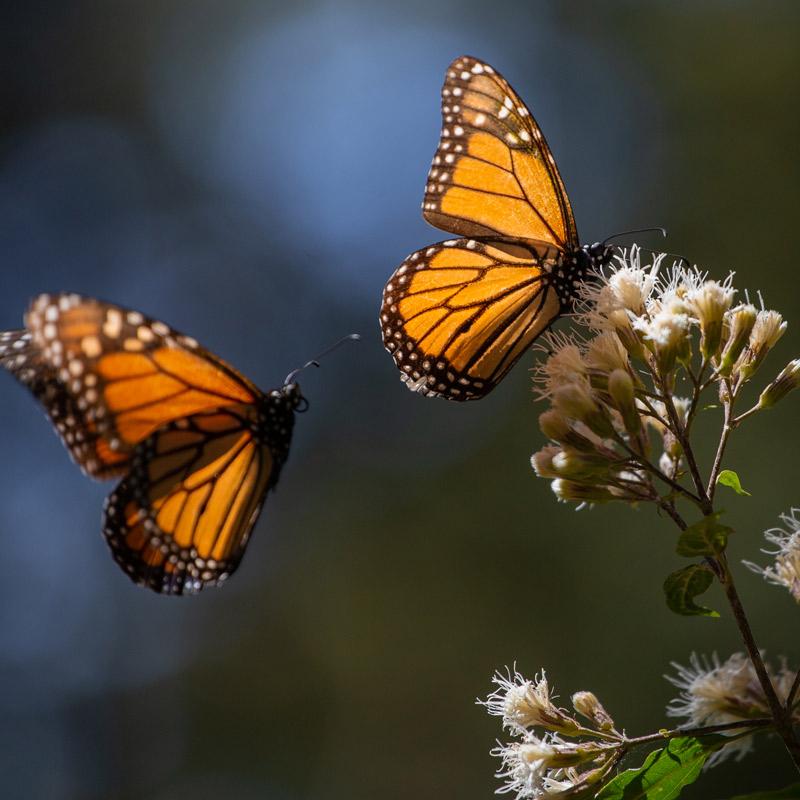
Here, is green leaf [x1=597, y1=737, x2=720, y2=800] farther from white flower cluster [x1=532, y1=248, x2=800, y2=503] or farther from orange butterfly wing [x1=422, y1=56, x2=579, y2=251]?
orange butterfly wing [x1=422, y1=56, x2=579, y2=251]

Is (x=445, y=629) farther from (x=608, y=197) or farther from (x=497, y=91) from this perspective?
(x=497, y=91)

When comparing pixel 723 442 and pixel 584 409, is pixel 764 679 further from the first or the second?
pixel 584 409

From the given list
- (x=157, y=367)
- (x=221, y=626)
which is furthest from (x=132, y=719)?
(x=157, y=367)

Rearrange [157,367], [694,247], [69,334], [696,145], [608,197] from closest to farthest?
[69,334]
[157,367]
[694,247]
[696,145]
[608,197]

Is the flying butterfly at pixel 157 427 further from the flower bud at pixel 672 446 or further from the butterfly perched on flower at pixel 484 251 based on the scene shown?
the flower bud at pixel 672 446

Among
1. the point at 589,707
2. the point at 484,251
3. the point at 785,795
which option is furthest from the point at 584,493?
the point at 484,251

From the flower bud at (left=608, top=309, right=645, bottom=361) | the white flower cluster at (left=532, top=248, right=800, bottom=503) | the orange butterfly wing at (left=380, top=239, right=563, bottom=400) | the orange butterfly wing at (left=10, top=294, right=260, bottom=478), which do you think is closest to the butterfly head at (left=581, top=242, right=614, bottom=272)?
the orange butterfly wing at (left=380, top=239, right=563, bottom=400)

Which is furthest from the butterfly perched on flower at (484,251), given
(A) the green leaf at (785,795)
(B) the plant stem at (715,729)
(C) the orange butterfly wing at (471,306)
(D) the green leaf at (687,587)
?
(A) the green leaf at (785,795)
